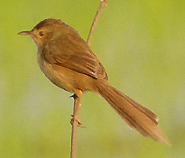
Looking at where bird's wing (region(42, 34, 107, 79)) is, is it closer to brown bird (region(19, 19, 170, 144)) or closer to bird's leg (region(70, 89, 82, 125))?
brown bird (region(19, 19, 170, 144))

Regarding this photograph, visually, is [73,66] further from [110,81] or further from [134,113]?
[110,81]

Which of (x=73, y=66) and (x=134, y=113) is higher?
(x=73, y=66)

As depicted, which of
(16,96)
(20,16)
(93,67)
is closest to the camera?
(93,67)

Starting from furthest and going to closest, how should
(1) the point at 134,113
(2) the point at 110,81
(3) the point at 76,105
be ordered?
(2) the point at 110,81, (3) the point at 76,105, (1) the point at 134,113

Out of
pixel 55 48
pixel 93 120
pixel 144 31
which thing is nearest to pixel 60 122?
pixel 93 120

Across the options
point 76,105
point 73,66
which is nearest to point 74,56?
point 73,66

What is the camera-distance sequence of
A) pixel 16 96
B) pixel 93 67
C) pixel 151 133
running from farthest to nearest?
pixel 16 96
pixel 93 67
pixel 151 133

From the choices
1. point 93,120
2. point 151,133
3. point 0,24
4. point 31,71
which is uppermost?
point 0,24

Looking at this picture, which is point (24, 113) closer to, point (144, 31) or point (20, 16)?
point (20, 16)
